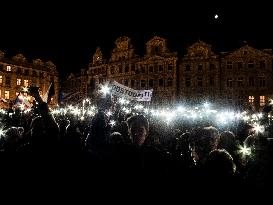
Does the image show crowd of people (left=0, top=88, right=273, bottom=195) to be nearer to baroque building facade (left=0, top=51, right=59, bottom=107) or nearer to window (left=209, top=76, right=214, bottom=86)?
window (left=209, top=76, right=214, bottom=86)

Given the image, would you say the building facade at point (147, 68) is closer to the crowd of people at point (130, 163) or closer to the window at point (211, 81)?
the window at point (211, 81)

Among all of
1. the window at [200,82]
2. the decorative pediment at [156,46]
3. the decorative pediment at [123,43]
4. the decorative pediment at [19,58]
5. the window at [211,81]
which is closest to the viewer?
the window at [211,81]

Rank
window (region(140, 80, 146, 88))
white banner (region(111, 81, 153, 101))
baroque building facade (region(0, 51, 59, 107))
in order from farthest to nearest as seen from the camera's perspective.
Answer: baroque building facade (region(0, 51, 59, 107))
window (region(140, 80, 146, 88))
white banner (region(111, 81, 153, 101))

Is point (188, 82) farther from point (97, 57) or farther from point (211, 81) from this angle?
point (97, 57)

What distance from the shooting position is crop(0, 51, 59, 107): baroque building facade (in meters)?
52.3

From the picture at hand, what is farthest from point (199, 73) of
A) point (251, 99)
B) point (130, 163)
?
point (130, 163)

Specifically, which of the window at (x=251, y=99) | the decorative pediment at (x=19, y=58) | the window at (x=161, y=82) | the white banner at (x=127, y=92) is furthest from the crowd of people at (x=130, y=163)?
the decorative pediment at (x=19, y=58)

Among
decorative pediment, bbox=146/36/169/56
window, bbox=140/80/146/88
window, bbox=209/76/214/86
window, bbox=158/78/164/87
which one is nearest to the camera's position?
window, bbox=209/76/214/86

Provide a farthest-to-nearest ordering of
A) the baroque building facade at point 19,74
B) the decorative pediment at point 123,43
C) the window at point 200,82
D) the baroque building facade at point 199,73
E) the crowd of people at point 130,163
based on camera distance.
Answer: the baroque building facade at point 19,74
the decorative pediment at point 123,43
the window at point 200,82
the baroque building facade at point 199,73
the crowd of people at point 130,163

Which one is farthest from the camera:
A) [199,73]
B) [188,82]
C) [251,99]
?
[188,82]

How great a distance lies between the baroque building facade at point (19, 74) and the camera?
172 ft

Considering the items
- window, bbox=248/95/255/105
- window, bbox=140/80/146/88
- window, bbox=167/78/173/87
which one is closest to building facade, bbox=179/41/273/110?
window, bbox=248/95/255/105

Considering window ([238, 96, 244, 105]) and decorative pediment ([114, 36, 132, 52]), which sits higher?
decorative pediment ([114, 36, 132, 52])

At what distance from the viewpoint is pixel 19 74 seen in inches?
2148
